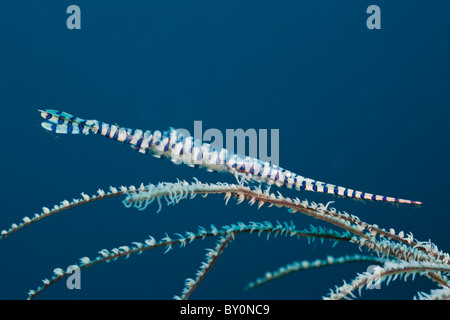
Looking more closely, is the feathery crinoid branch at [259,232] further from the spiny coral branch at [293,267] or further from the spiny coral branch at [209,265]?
the spiny coral branch at [293,267]

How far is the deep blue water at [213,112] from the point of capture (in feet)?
41.0

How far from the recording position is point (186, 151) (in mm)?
1807

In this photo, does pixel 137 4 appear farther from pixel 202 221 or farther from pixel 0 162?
pixel 202 221

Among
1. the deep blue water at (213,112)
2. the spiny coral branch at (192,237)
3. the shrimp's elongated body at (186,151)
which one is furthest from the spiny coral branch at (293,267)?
the deep blue water at (213,112)

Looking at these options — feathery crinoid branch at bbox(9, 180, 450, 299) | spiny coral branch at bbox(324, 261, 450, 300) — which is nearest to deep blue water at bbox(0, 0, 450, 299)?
feathery crinoid branch at bbox(9, 180, 450, 299)

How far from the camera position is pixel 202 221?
1357 centimetres

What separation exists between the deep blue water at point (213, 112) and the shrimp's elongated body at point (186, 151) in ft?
32.6

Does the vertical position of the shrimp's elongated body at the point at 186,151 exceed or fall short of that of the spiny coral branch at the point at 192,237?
it exceeds it

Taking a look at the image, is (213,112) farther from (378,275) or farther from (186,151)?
(378,275)

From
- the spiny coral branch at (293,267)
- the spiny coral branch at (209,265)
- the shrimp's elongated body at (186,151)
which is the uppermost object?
the shrimp's elongated body at (186,151)

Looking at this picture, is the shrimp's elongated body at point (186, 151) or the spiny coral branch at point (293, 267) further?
the shrimp's elongated body at point (186, 151)
